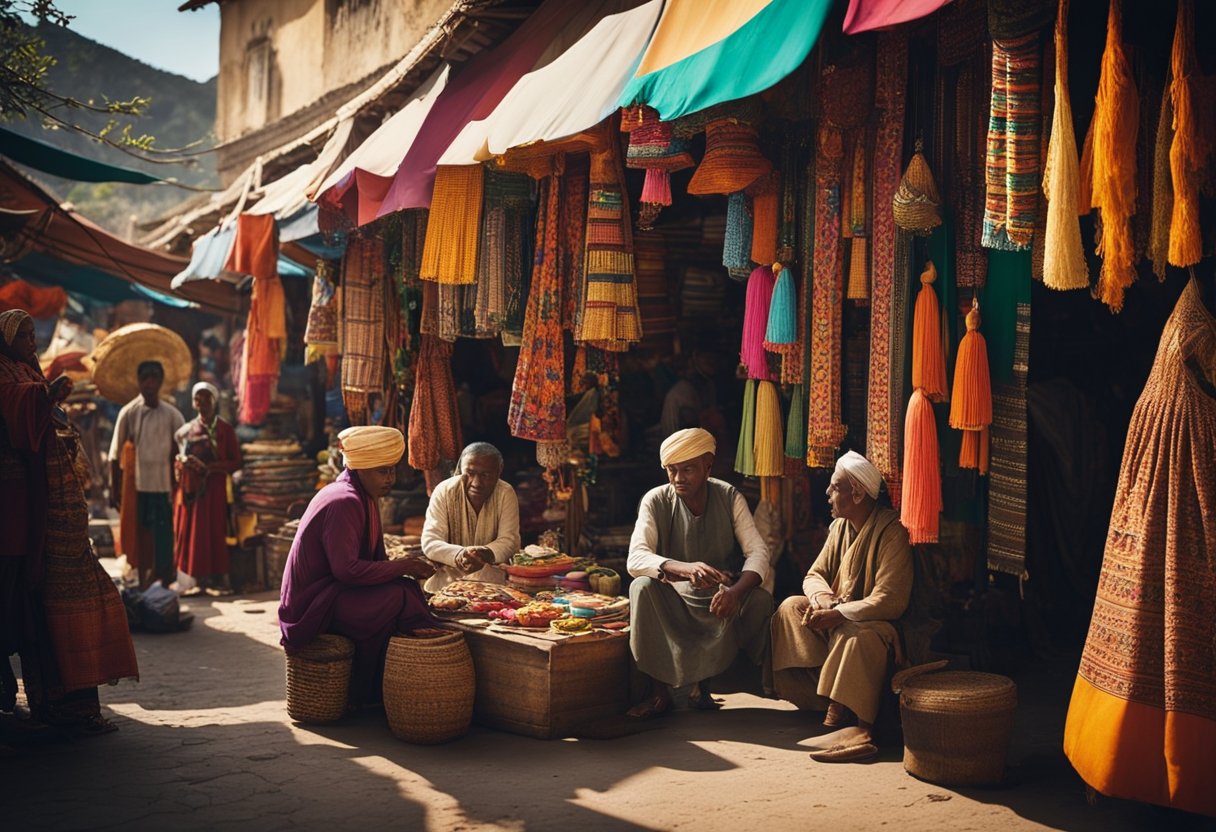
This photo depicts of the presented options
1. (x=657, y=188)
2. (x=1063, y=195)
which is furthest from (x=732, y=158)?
(x=1063, y=195)

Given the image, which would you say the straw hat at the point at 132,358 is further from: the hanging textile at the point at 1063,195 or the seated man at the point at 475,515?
the hanging textile at the point at 1063,195

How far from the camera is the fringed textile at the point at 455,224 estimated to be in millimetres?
7730

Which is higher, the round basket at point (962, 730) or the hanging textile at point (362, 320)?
the hanging textile at point (362, 320)

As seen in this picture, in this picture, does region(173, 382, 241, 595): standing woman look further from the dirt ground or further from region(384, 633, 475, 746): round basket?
region(384, 633, 475, 746): round basket

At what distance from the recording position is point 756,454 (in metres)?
6.60

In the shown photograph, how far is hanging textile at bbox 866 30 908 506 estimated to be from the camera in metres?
5.51

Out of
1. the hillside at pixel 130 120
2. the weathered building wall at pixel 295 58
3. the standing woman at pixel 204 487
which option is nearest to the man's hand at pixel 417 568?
the standing woman at pixel 204 487

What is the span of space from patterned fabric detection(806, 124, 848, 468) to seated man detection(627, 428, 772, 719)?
2.10ft

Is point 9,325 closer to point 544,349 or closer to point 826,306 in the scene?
point 544,349

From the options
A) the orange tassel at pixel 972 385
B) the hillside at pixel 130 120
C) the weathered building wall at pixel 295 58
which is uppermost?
the hillside at pixel 130 120

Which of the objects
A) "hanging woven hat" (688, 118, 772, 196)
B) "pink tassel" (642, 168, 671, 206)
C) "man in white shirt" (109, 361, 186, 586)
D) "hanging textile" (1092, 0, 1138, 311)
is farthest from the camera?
"man in white shirt" (109, 361, 186, 586)

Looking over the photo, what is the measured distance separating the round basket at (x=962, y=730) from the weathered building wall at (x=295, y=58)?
535 inches

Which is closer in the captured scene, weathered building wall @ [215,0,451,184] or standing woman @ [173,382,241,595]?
standing woman @ [173,382,241,595]

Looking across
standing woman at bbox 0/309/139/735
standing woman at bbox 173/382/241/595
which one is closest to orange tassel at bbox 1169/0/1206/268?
standing woman at bbox 0/309/139/735
